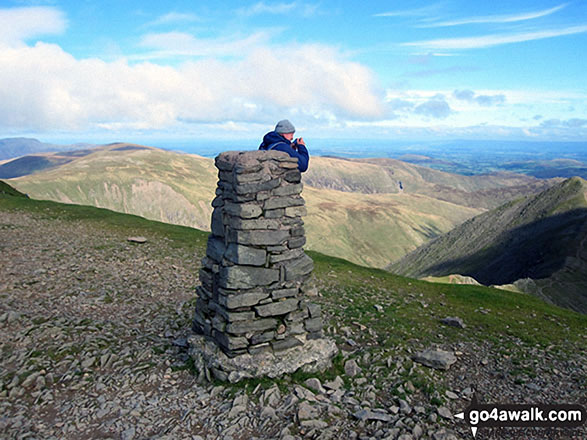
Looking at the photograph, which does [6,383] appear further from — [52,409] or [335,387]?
[335,387]

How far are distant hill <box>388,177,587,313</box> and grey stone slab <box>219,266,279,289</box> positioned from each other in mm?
59479

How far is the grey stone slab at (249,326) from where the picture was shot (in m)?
11.0

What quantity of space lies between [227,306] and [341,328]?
671 centimetres

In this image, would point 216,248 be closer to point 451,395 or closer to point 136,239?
point 451,395

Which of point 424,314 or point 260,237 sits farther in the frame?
point 424,314

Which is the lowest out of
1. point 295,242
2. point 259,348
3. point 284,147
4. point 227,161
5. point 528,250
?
point 528,250

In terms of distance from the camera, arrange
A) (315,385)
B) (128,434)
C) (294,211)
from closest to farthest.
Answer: (128,434) → (315,385) → (294,211)

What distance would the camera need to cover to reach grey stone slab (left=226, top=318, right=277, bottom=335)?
11.0 m

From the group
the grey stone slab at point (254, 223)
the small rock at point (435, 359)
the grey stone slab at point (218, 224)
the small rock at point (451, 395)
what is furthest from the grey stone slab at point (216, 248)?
the small rock at point (451, 395)

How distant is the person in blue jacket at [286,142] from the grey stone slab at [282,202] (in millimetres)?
1055

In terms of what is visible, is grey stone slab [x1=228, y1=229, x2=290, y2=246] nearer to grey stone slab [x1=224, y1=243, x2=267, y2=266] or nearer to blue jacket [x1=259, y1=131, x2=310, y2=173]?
grey stone slab [x1=224, y1=243, x2=267, y2=266]

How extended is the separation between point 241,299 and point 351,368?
14.0 ft

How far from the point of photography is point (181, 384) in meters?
11.1

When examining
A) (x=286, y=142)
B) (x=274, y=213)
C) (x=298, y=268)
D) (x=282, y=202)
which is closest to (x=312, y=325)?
(x=298, y=268)
